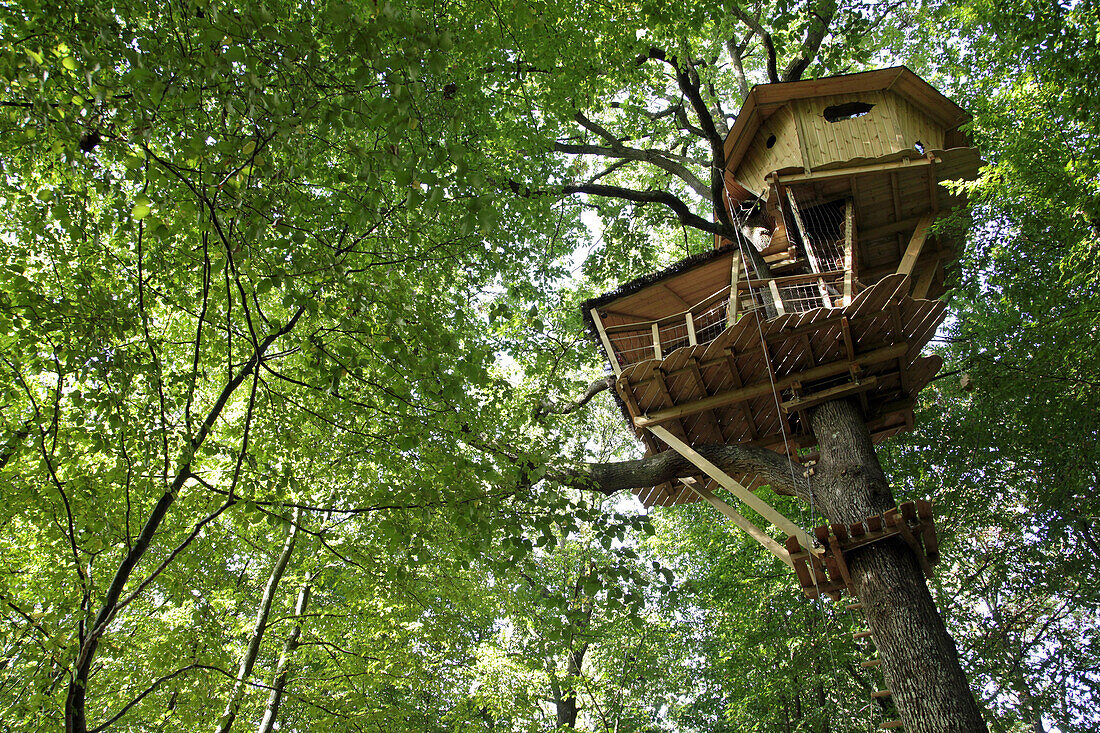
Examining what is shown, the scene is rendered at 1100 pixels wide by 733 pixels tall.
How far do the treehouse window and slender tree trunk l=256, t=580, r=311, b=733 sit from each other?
9.28m

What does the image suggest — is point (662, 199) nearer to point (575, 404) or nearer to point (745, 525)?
point (575, 404)

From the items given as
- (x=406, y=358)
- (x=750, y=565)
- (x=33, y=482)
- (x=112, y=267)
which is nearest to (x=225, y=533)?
(x=33, y=482)

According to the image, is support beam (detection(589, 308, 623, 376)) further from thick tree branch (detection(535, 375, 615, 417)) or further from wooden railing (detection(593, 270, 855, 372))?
thick tree branch (detection(535, 375, 615, 417))

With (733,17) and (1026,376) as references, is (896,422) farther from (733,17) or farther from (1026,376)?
(733,17)

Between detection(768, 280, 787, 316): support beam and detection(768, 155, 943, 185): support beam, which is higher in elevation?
detection(768, 155, 943, 185): support beam

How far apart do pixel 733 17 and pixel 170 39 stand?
29.2 ft

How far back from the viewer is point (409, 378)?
4.50m

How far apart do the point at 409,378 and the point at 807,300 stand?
5311 mm

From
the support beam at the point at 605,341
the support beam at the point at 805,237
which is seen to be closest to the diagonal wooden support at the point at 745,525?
the support beam at the point at 605,341

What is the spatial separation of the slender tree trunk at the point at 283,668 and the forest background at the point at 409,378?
0.07 meters

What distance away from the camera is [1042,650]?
33.5 feet

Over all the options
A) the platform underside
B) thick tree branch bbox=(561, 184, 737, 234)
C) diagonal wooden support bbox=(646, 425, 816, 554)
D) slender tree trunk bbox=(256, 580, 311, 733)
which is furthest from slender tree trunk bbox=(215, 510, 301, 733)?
thick tree branch bbox=(561, 184, 737, 234)

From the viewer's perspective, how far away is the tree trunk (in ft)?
16.3

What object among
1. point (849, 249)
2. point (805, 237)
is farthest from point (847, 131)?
point (849, 249)
